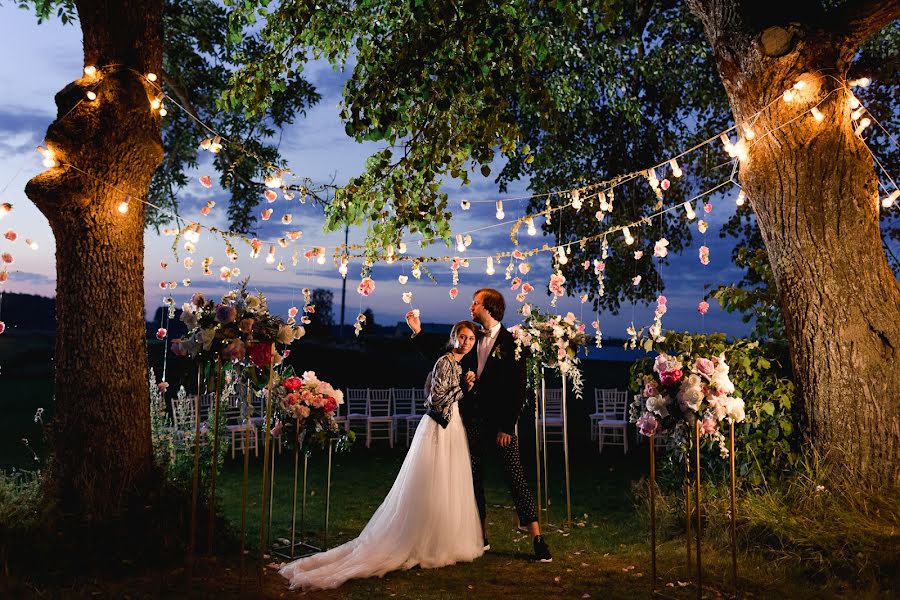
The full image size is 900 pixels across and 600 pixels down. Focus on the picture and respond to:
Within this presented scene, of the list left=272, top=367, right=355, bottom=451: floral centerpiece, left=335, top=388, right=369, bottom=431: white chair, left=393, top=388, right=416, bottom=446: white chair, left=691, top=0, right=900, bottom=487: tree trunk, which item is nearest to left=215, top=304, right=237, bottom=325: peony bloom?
left=272, top=367, right=355, bottom=451: floral centerpiece

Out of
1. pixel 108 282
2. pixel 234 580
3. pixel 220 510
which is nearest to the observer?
pixel 234 580

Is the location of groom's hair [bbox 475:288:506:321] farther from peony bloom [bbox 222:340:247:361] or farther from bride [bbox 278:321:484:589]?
peony bloom [bbox 222:340:247:361]

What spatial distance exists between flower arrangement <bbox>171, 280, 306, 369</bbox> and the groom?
1.23m

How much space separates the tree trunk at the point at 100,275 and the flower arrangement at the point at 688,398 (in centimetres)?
333

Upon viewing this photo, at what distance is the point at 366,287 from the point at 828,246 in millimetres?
4145

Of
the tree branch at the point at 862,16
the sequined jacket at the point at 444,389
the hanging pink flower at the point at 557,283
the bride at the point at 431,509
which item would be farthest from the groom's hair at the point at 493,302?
the tree branch at the point at 862,16

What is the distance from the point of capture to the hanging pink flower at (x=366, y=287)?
719 cm

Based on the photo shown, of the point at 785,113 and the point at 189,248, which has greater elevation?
the point at 785,113

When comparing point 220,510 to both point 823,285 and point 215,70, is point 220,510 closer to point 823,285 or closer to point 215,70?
point 823,285

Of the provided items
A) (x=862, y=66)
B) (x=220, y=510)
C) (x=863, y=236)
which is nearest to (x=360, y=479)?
(x=220, y=510)

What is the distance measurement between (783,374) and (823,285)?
2.95 ft

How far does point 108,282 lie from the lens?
480cm

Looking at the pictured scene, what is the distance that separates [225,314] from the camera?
4.16 metres

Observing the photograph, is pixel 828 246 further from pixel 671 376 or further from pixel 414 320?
pixel 414 320
